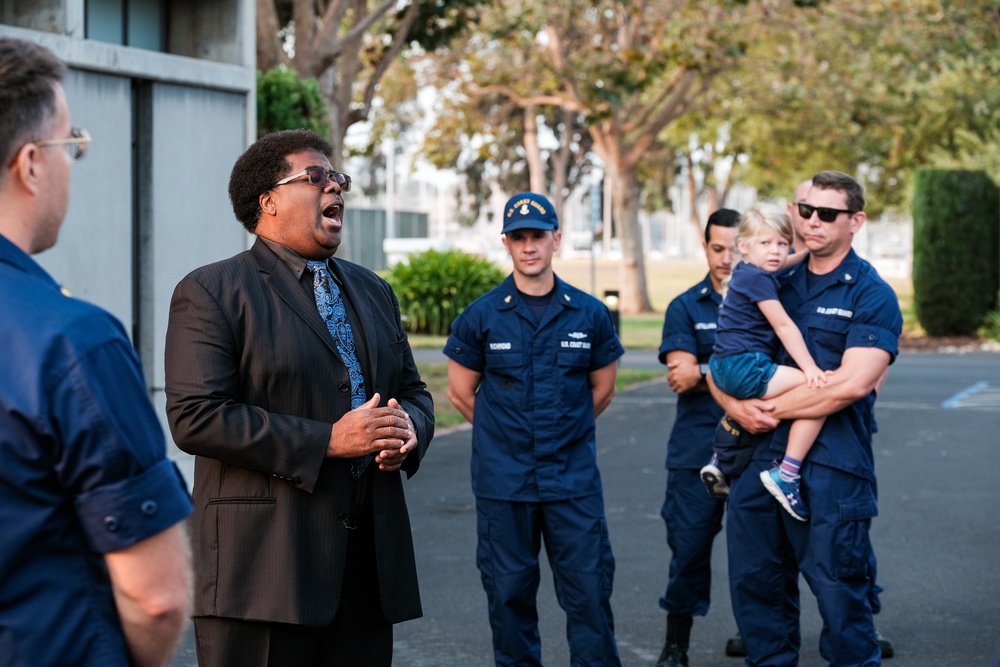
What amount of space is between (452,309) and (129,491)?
2279cm

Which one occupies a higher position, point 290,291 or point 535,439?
point 290,291

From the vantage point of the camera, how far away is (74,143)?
2230mm

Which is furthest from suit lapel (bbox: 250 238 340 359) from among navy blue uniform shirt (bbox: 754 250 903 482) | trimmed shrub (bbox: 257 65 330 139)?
trimmed shrub (bbox: 257 65 330 139)

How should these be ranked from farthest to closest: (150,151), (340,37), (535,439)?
(340,37)
(150,151)
(535,439)

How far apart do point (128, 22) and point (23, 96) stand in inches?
322

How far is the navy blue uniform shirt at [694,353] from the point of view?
6.16 meters

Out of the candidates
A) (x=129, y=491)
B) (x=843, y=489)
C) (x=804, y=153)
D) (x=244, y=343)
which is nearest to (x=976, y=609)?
(x=843, y=489)

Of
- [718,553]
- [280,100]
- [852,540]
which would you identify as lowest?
[718,553]

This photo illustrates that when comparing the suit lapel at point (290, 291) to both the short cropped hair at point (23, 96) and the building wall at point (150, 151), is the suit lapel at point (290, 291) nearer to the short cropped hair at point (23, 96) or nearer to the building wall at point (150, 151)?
the short cropped hair at point (23, 96)

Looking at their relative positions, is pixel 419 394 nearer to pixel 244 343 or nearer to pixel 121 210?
pixel 244 343

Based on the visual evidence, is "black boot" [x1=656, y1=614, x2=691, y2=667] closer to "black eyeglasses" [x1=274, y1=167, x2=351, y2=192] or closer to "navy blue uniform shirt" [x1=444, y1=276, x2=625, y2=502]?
"navy blue uniform shirt" [x1=444, y1=276, x2=625, y2=502]

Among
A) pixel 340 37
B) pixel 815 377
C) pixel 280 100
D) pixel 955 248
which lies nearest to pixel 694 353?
pixel 815 377

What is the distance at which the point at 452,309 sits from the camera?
81.7ft

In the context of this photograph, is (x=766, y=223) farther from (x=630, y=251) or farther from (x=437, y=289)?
(x=630, y=251)
